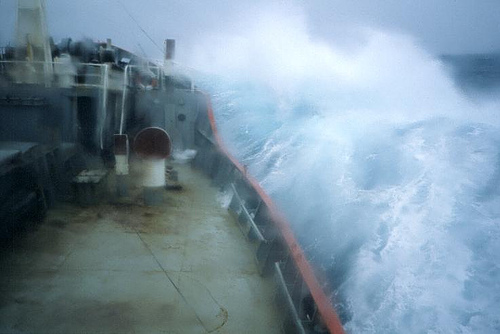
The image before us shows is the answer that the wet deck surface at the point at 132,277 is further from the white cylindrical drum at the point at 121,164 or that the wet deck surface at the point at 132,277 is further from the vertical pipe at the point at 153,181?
the white cylindrical drum at the point at 121,164

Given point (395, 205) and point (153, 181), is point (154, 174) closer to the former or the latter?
point (153, 181)

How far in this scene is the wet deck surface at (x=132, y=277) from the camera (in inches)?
155

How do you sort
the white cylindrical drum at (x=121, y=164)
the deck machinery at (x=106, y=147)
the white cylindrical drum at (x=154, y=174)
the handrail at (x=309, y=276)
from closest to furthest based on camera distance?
1. the handrail at (x=309, y=276)
2. the deck machinery at (x=106, y=147)
3. the white cylindrical drum at (x=154, y=174)
4. the white cylindrical drum at (x=121, y=164)

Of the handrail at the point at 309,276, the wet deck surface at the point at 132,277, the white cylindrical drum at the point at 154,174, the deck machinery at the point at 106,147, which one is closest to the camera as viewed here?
the handrail at the point at 309,276

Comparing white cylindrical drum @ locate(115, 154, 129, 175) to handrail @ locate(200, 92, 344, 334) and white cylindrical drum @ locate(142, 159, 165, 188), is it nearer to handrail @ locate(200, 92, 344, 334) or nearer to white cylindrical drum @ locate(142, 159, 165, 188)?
white cylindrical drum @ locate(142, 159, 165, 188)

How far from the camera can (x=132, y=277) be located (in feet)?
15.5

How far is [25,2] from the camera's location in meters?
9.52

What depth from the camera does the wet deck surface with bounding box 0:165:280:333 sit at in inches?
155

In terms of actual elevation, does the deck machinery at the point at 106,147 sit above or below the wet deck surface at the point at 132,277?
above

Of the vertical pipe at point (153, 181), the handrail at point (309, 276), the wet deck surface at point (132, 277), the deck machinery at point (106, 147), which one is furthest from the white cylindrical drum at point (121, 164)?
the handrail at point (309, 276)

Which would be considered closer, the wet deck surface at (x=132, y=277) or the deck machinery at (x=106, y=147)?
the wet deck surface at (x=132, y=277)

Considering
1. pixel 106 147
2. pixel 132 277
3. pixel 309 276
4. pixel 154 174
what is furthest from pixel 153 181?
pixel 309 276

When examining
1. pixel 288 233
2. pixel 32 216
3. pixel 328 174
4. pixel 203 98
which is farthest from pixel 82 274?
pixel 328 174

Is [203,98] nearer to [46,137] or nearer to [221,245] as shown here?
[46,137]
